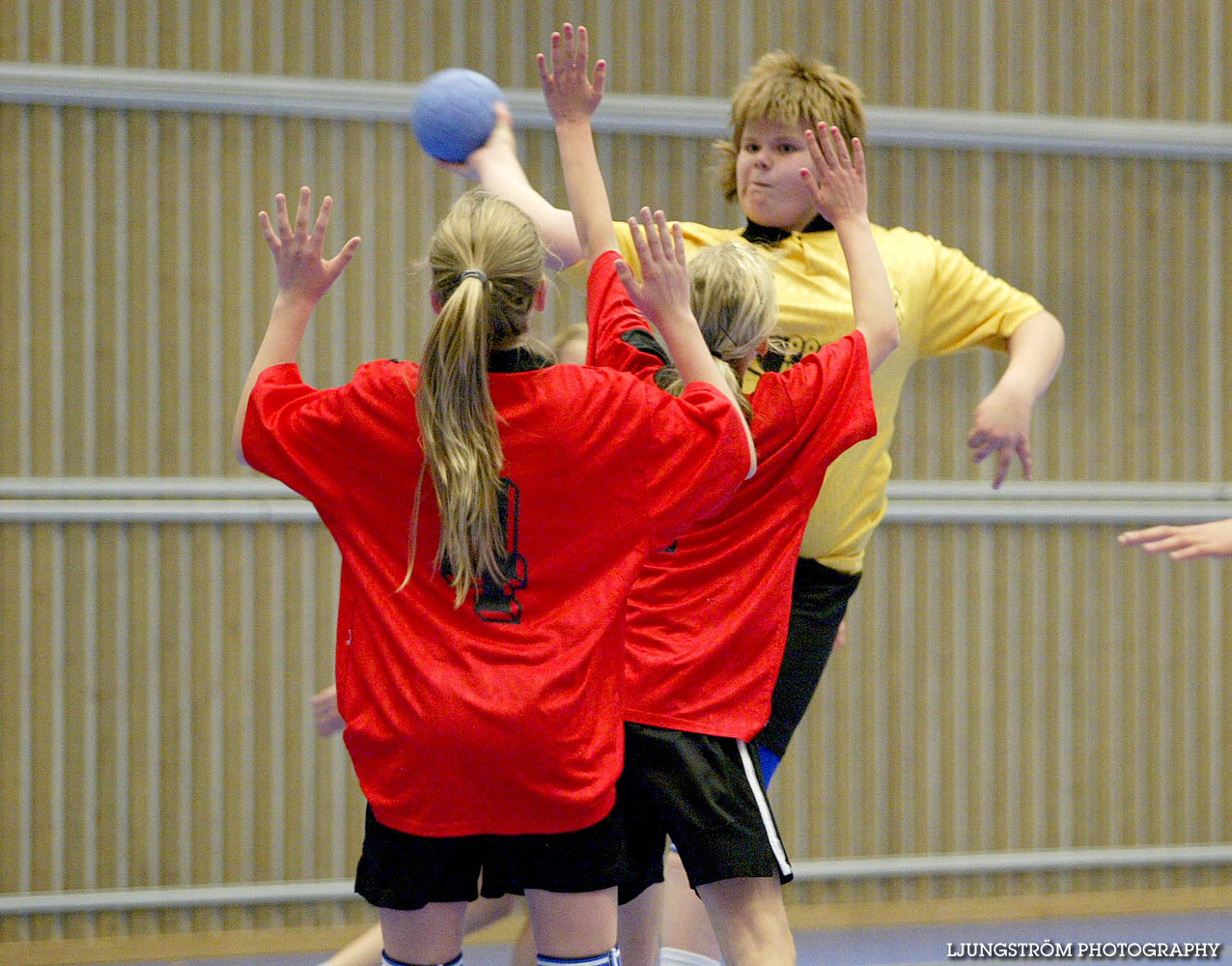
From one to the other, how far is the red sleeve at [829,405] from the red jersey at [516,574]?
0.28 metres

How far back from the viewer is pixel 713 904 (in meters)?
2.21

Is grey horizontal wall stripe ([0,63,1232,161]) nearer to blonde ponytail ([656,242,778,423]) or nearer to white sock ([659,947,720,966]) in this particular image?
blonde ponytail ([656,242,778,423])

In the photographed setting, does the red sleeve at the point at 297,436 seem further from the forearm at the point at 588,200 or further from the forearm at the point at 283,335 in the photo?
the forearm at the point at 588,200

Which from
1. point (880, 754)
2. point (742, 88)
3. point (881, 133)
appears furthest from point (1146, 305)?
point (742, 88)

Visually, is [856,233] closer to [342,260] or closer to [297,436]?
[342,260]

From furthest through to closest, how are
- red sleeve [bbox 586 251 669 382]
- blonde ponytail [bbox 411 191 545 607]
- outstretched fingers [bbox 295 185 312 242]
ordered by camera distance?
red sleeve [bbox 586 251 669 382]
outstretched fingers [bbox 295 185 312 242]
blonde ponytail [bbox 411 191 545 607]

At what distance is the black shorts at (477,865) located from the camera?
1.91m

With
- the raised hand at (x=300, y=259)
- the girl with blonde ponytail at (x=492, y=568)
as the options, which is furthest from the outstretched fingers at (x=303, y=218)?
the girl with blonde ponytail at (x=492, y=568)

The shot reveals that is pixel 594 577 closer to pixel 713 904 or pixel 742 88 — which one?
pixel 713 904

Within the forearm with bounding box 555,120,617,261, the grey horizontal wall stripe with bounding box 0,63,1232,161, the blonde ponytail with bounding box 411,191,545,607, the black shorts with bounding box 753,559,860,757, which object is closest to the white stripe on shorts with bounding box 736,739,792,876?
the black shorts with bounding box 753,559,860,757

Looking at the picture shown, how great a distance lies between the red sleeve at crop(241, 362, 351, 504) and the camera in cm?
191

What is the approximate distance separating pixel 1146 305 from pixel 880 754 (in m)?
1.86

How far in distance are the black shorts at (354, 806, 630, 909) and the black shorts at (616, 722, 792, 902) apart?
17 cm

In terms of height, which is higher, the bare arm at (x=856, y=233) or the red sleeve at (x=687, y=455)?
the bare arm at (x=856, y=233)
